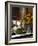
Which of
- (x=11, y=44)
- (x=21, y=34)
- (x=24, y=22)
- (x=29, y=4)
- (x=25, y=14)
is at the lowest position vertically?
(x=11, y=44)

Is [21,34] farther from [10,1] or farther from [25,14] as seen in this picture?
[10,1]

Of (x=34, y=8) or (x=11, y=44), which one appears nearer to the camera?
(x=11, y=44)

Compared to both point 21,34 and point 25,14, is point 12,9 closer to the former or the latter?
point 25,14

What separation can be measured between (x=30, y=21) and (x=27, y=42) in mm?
322

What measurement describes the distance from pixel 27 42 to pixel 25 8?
0.52 m

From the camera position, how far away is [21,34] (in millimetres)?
1559

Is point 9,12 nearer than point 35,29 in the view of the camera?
Yes

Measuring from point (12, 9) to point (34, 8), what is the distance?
35 centimetres

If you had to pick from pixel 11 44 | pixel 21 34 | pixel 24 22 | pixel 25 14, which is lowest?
pixel 11 44

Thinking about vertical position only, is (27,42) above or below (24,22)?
below

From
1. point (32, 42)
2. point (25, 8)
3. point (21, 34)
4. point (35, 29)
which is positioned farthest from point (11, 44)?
point (25, 8)

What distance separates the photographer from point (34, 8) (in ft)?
5.27

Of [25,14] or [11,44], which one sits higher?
[25,14]

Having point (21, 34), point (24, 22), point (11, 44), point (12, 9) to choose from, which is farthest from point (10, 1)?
point (11, 44)
